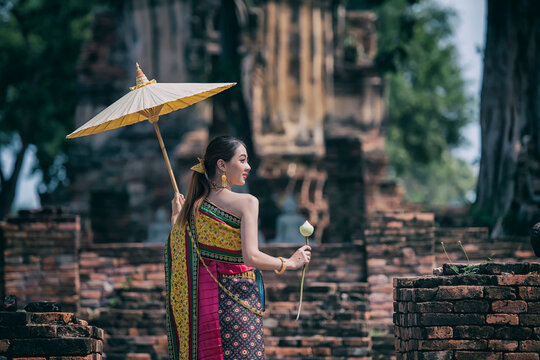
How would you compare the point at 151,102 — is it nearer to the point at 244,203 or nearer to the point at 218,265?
the point at 244,203

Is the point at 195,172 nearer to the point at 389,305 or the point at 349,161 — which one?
the point at 389,305

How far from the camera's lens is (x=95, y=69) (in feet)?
74.4

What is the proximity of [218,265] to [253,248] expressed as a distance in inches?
10.2

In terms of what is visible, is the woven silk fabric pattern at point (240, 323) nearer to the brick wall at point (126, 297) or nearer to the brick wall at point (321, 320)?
the brick wall at point (321, 320)

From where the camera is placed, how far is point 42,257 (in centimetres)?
1062

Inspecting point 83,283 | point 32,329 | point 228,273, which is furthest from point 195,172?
point 83,283

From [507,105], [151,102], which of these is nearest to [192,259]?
[151,102]

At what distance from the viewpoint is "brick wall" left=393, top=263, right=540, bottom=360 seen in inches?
239

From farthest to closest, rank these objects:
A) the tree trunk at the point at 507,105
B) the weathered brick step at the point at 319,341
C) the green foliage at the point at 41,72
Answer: the green foliage at the point at 41,72
the tree trunk at the point at 507,105
the weathered brick step at the point at 319,341

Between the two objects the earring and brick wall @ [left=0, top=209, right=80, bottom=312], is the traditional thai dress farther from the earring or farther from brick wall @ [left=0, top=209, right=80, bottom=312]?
brick wall @ [left=0, top=209, right=80, bottom=312]

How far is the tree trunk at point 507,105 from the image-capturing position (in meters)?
12.8

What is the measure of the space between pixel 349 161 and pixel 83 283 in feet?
28.4

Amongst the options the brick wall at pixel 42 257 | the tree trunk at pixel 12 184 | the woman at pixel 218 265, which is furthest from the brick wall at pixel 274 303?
the tree trunk at pixel 12 184

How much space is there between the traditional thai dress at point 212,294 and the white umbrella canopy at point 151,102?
51 centimetres
